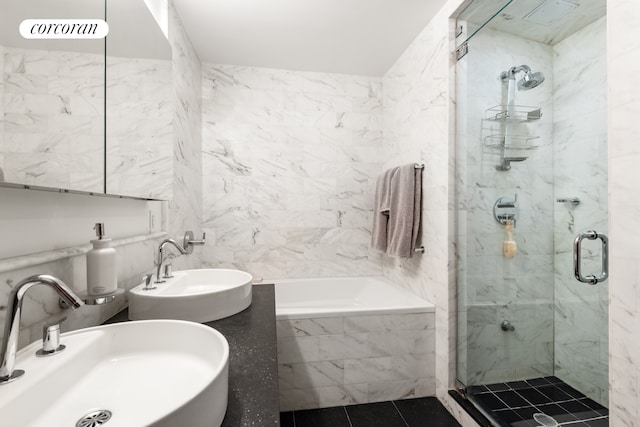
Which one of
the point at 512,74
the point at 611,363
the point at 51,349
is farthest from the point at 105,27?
the point at 611,363

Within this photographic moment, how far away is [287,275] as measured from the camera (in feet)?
8.74

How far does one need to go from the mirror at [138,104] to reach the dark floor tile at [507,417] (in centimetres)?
203

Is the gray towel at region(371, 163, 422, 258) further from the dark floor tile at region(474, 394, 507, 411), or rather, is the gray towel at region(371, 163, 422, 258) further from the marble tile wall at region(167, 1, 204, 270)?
the marble tile wall at region(167, 1, 204, 270)

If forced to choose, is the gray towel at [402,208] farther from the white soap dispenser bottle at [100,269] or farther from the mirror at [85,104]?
the white soap dispenser bottle at [100,269]

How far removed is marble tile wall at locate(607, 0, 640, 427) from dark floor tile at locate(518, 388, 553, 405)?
0.65 meters

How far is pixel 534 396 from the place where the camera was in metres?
1.55

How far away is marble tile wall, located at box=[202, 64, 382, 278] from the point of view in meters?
2.59

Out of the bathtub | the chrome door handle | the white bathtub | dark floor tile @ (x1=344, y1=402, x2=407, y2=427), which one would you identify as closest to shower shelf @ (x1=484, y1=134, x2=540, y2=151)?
the chrome door handle

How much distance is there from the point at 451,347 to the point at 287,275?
4.62 feet

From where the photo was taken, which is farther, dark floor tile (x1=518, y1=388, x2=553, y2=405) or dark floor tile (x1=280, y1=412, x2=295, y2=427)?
dark floor tile (x1=280, y1=412, x2=295, y2=427)

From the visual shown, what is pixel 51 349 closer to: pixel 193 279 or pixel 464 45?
pixel 193 279

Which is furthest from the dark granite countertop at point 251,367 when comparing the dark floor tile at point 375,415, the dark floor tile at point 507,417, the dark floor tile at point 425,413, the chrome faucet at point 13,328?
the dark floor tile at point 507,417

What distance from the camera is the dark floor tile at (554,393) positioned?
4.96 feet

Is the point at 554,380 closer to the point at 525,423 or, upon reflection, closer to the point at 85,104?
the point at 525,423
